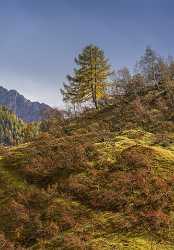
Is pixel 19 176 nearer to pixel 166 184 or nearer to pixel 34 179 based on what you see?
pixel 34 179

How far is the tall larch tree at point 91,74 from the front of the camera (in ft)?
262

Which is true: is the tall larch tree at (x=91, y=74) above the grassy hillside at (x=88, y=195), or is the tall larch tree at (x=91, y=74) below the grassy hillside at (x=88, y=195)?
above

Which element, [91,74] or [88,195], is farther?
[91,74]

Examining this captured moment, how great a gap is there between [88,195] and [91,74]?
171 ft

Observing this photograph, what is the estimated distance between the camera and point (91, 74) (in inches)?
3157

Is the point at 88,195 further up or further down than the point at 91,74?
further down

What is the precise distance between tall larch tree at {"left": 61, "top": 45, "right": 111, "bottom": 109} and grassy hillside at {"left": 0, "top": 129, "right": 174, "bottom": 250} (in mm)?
38782

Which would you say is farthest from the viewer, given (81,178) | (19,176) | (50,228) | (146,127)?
(146,127)

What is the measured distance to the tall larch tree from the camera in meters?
79.9

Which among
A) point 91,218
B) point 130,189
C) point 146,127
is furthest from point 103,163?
point 146,127

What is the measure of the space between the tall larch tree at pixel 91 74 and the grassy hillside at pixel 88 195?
38782mm

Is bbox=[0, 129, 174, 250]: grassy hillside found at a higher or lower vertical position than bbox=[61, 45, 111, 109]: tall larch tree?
lower

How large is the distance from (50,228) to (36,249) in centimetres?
226

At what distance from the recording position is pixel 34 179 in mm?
33969
